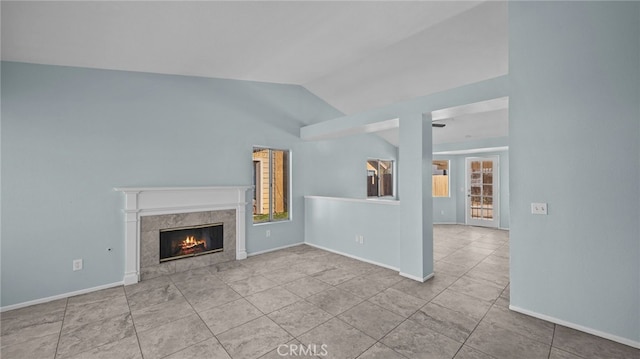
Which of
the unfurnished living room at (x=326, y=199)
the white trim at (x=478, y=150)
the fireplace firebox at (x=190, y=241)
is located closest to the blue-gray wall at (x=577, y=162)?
the unfurnished living room at (x=326, y=199)

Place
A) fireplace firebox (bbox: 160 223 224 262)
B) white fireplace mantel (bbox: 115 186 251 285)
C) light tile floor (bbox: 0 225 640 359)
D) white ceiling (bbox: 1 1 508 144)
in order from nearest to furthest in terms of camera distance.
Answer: light tile floor (bbox: 0 225 640 359) < white ceiling (bbox: 1 1 508 144) < white fireplace mantel (bbox: 115 186 251 285) < fireplace firebox (bbox: 160 223 224 262)

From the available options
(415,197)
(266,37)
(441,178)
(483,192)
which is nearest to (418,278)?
(415,197)

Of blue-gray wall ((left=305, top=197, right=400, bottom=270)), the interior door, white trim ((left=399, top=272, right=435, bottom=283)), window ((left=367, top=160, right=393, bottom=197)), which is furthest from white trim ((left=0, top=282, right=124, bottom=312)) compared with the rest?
the interior door

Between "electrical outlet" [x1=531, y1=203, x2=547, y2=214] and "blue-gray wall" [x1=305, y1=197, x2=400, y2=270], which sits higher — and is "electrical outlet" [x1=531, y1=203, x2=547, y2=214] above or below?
above

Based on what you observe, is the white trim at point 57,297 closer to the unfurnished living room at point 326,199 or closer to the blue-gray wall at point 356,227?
the unfurnished living room at point 326,199

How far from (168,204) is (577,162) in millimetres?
4876

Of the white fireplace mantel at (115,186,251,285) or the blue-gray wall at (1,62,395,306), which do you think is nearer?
the blue-gray wall at (1,62,395,306)

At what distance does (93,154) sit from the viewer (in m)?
3.35

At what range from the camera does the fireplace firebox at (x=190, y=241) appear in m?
3.96

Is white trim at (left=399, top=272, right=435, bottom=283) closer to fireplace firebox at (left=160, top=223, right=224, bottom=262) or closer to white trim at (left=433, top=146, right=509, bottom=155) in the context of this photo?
fireplace firebox at (left=160, top=223, right=224, bottom=262)

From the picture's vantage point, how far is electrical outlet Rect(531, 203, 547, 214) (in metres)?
2.56

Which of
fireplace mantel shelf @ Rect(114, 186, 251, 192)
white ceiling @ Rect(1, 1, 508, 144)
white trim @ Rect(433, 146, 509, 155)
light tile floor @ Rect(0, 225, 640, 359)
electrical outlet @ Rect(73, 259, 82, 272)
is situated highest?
white ceiling @ Rect(1, 1, 508, 144)

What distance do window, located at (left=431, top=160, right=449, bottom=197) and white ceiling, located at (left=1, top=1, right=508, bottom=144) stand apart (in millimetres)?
4268

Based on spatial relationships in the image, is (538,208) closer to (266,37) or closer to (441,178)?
(266,37)
